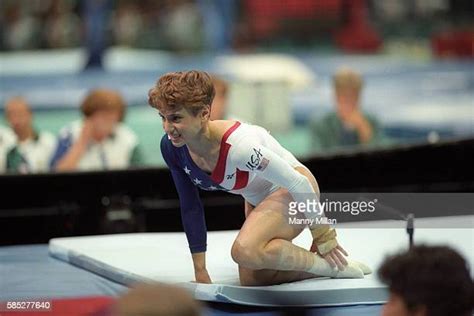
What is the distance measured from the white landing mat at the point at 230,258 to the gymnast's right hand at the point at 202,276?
0.16ft

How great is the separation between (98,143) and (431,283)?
3649 millimetres

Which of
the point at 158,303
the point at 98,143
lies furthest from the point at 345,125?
the point at 158,303

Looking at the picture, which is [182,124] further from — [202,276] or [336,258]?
[336,258]

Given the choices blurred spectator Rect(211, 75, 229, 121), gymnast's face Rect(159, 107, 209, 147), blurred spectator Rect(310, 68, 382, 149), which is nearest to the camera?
gymnast's face Rect(159, 107, 209, 147)

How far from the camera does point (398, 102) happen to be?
11.9m

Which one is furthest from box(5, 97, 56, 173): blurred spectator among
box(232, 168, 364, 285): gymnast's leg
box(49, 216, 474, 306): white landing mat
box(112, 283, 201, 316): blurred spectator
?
box(112, 283, 201, 316): blurred spectator

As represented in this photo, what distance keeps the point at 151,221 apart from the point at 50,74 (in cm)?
696

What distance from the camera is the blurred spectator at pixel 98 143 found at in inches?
252

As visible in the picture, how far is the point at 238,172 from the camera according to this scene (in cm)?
457

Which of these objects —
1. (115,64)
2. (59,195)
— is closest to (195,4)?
(115,64)

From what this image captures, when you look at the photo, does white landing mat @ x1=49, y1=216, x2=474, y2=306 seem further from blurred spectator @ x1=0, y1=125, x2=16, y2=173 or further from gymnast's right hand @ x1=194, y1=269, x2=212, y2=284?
blurred spectator @ x1=0, y1=125, x2=16, y2=173

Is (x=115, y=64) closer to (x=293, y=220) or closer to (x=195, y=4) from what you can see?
(x=195, y=4)

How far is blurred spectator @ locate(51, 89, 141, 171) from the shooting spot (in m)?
6.40

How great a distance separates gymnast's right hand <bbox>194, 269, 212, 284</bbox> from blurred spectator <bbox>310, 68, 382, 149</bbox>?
2499 millimetres
